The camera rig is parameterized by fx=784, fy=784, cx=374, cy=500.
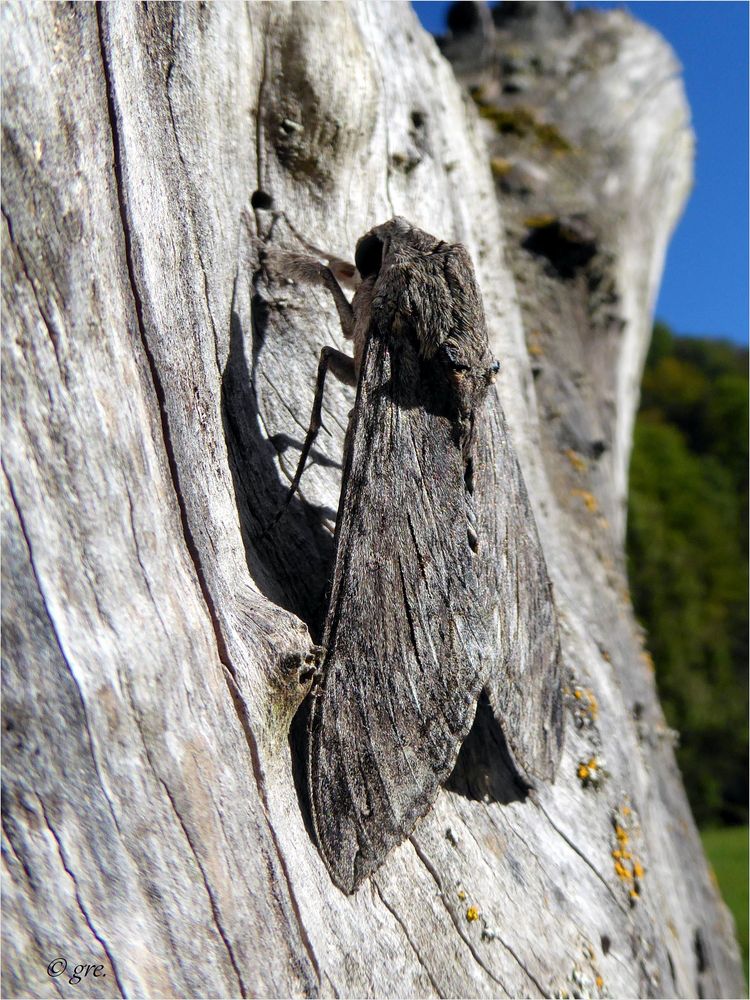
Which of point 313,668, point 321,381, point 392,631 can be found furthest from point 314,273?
point 313,668

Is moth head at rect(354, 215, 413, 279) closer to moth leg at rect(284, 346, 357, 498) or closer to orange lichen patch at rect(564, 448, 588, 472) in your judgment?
moth leg at rect(284, 346, 357, 498)

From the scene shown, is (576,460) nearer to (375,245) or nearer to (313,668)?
(375,245)

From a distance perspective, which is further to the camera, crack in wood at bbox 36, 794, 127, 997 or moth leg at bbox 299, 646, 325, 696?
moth leg at bbox 299, 646, 325, 696

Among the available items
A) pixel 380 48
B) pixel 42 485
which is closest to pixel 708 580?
pixel 380 48

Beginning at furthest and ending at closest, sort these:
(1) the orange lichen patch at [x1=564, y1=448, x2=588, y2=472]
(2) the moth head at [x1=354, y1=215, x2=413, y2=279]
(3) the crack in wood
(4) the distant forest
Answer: (4) the distant forest → (1) the orange lichen patch at [x1=564, y1=448, x2=588, y2=472] → (2) the moth head at [x1=354, y1=215, x2=413, y2=279] → (3) the crack in wood

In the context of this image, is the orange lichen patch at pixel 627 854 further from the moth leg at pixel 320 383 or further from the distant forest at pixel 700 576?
the distant forest at pixel 700 576

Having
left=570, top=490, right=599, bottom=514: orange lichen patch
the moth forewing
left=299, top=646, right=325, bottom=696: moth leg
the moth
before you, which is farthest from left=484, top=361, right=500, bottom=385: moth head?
left=570, top=490, right=599, bottom=514: orange lichen patch

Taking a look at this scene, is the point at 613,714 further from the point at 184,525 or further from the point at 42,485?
the point at 42,485
